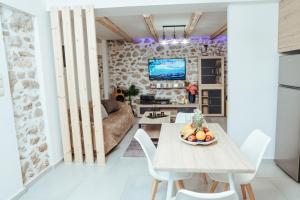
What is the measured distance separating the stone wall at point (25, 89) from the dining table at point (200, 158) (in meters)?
1.77

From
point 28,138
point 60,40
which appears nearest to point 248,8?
point 60,40

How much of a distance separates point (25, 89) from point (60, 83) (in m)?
0.60

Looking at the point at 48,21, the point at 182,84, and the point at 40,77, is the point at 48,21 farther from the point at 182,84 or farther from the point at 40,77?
the point at 182,84

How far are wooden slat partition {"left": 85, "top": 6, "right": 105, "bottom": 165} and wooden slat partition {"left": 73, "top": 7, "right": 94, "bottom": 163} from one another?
111mm

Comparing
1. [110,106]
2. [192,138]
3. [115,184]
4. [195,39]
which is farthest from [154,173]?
[195,39]

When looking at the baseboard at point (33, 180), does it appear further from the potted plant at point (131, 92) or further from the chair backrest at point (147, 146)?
the potted plant at point (131, 92)

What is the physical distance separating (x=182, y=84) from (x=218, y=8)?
378cm

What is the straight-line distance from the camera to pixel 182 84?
6.96 meters

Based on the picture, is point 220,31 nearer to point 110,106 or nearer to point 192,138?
point 110,106

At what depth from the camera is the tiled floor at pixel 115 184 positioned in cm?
259

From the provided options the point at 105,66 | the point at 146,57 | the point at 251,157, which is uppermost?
the point at 146,57

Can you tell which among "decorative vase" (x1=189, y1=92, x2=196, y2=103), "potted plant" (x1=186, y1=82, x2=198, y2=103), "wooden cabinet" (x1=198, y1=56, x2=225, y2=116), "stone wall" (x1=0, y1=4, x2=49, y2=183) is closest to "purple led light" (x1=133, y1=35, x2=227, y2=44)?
"wooden cabinet" (x1=198, y1=56, x2=225, y2=116)

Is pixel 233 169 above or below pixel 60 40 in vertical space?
below

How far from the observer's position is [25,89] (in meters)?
2.83
